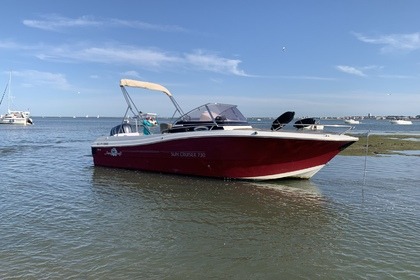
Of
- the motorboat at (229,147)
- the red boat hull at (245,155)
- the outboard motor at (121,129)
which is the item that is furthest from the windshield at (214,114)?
the outboard motor at (121,129)

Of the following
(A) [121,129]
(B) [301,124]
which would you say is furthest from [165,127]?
(B) [301,124]

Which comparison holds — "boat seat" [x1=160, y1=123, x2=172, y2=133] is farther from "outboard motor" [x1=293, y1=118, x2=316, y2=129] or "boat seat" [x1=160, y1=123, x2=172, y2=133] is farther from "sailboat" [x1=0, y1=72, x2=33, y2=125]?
"sailboat" [x1=0, y1=72, x2=33, y2=125]

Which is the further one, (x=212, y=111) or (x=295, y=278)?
(x=212, y=111)

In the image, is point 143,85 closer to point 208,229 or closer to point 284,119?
point 284,119

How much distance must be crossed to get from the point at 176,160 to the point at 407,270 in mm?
8423

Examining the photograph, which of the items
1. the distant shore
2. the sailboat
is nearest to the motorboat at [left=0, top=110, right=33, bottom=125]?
the sailboat

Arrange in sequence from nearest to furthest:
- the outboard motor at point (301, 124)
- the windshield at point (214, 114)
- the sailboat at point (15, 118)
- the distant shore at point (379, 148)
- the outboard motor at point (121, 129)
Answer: the outboard motor at point (301, 124) < the windshield at point (214, 114) < the outboard motor at point (121, 129) < the distant shore at point (379, 148) < the sailboat at point (15, 118)

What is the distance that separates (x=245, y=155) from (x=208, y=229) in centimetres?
463

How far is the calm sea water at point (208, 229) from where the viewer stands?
16.6ft

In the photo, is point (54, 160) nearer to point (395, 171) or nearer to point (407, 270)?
point (395, 171)

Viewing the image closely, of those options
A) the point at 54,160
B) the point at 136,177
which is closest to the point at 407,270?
the point at 136,177

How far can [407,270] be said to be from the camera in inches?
199

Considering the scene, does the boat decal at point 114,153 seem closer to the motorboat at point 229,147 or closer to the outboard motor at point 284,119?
the motorboat at point 229,147

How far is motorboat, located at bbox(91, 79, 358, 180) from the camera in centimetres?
1071
